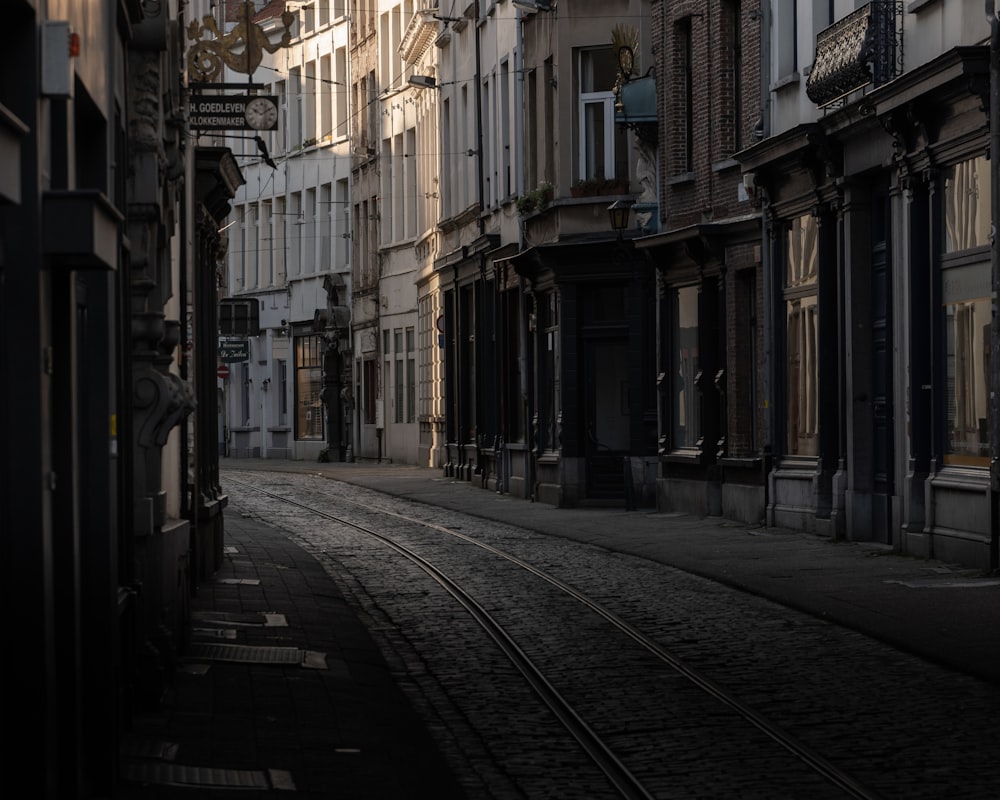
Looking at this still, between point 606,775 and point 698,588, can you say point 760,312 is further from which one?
point 606,775

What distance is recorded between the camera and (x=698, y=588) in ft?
59.8

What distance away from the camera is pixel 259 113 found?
1927 centimetres

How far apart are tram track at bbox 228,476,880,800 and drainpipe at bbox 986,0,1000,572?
11.7 feet

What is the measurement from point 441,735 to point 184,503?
579 cm

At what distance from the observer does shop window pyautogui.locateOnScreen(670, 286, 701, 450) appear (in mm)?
29906

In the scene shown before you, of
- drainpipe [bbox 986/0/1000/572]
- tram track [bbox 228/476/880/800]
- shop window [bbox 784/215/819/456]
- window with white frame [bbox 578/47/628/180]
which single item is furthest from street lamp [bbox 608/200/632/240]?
drainpipe [bbox 986/0/1000/572]

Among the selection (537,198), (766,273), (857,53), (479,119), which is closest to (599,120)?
(537,198)

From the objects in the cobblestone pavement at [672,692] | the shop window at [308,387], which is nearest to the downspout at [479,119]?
the shop window at [308,387]

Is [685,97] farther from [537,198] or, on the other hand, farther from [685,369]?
[537,198]

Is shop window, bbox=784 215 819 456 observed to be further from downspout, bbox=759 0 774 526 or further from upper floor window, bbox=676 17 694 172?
upper floor window, bbox=676 17 694 172

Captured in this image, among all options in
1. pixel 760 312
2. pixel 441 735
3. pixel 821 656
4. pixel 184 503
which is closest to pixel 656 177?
pixel 760 312

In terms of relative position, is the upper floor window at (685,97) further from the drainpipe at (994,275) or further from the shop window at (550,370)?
the drainpipe at (994,275)

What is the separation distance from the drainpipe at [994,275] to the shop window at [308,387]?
44217mm

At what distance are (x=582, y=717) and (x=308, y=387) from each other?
52.8m
